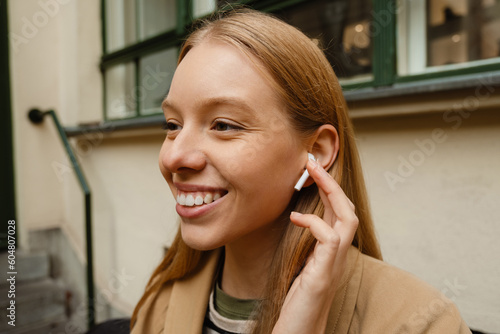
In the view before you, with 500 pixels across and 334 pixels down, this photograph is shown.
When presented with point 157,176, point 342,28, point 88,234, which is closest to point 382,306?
point 342,28

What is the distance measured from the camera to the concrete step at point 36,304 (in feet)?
11.8

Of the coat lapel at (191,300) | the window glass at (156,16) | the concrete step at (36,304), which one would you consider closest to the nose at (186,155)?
the coat lapel at (191,300)

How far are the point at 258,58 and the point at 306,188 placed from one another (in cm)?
49

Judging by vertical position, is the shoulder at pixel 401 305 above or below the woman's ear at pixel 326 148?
below

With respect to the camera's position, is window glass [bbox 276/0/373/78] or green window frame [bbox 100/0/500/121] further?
window glass [bbox 276/0/373/78]

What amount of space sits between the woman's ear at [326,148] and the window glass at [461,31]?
1.13 metres

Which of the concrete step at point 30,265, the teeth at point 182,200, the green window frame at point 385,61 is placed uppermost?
the green window frame at point 385,61

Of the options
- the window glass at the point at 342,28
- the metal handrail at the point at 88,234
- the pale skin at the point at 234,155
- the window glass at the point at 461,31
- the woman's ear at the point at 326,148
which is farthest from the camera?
the metal handrail at the point at 88,234

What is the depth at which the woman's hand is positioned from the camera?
94cm

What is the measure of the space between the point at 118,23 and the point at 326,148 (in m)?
4.14

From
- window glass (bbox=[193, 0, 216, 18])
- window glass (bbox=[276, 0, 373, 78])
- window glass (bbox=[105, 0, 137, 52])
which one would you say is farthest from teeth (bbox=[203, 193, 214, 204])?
window glass (bbox=[105, 0, 137, 52])

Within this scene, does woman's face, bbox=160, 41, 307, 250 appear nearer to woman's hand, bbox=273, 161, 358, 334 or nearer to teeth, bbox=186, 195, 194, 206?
teeth, bbox=186, 195, 194, 206

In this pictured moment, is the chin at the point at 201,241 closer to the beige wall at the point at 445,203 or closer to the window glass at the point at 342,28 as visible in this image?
the beige wall at the point at 445,203

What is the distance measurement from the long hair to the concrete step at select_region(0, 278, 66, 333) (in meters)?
3.55
